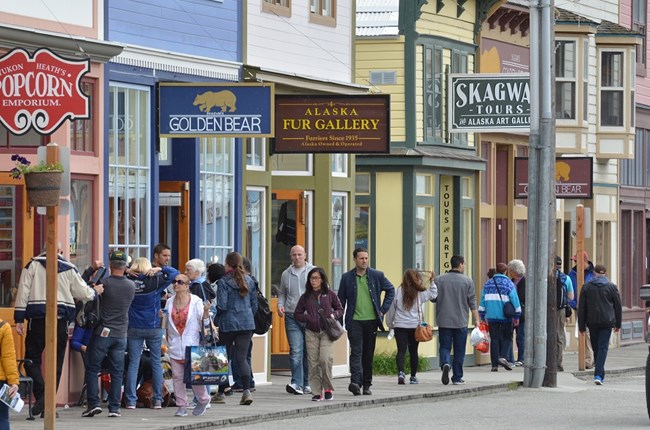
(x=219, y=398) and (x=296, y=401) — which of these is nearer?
(x=219, y=398)

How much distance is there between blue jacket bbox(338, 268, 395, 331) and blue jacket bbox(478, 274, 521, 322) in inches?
249

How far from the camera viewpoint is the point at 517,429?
19.0 metres

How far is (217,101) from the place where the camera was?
2216 cm

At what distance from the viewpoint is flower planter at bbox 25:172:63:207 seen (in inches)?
646

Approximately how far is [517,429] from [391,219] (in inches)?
481

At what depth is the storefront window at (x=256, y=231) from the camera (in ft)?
84.3

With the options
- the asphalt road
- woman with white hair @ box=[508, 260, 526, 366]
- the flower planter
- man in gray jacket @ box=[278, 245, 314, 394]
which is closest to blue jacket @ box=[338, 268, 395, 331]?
man in gray jacket @ box=[278, 245, 314, 394]

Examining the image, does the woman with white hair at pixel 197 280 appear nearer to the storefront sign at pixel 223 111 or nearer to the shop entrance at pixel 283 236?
the storefront sign at pixel 223 111

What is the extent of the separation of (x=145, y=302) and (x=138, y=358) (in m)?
0.64

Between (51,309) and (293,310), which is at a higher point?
(51,309)

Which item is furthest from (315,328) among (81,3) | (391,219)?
(391,219)

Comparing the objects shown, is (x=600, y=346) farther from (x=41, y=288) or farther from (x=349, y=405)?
(x=41, y=288)

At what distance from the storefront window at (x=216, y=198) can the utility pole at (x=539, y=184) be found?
4182 mm

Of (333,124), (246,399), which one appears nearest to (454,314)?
(333,124)
